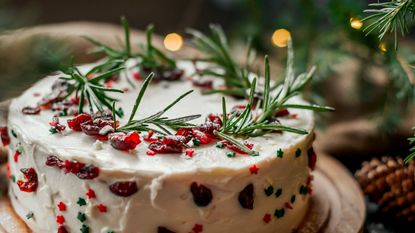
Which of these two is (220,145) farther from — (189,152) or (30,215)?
(30,215)

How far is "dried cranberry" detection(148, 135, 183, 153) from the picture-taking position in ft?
6.64

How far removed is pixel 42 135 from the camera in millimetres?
2137

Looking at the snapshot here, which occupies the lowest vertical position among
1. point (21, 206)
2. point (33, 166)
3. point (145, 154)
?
point (21, 206)

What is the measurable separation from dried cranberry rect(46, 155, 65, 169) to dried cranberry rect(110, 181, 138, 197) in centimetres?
20

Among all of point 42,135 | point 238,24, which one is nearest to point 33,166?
point 42,135

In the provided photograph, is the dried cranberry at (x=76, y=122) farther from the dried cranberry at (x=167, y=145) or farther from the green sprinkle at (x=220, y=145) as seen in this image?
the green sprinkle at (x=220, y=145)

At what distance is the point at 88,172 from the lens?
1.97 meters

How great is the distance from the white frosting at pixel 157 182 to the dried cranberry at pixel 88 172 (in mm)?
17

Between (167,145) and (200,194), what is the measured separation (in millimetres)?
197

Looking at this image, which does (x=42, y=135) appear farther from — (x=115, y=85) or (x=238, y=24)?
(x=238, y=24)

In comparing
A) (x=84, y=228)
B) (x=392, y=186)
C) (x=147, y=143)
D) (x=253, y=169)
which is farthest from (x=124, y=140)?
(x=392, y=186)

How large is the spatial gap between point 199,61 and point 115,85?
15.6 inches

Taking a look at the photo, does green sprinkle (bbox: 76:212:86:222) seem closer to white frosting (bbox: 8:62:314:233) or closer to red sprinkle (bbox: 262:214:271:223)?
white frosting (bbox: 8:62:314:233)

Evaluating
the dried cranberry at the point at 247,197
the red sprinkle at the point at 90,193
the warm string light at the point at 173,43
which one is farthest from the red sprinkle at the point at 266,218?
the warm string light at the point at 173,43
